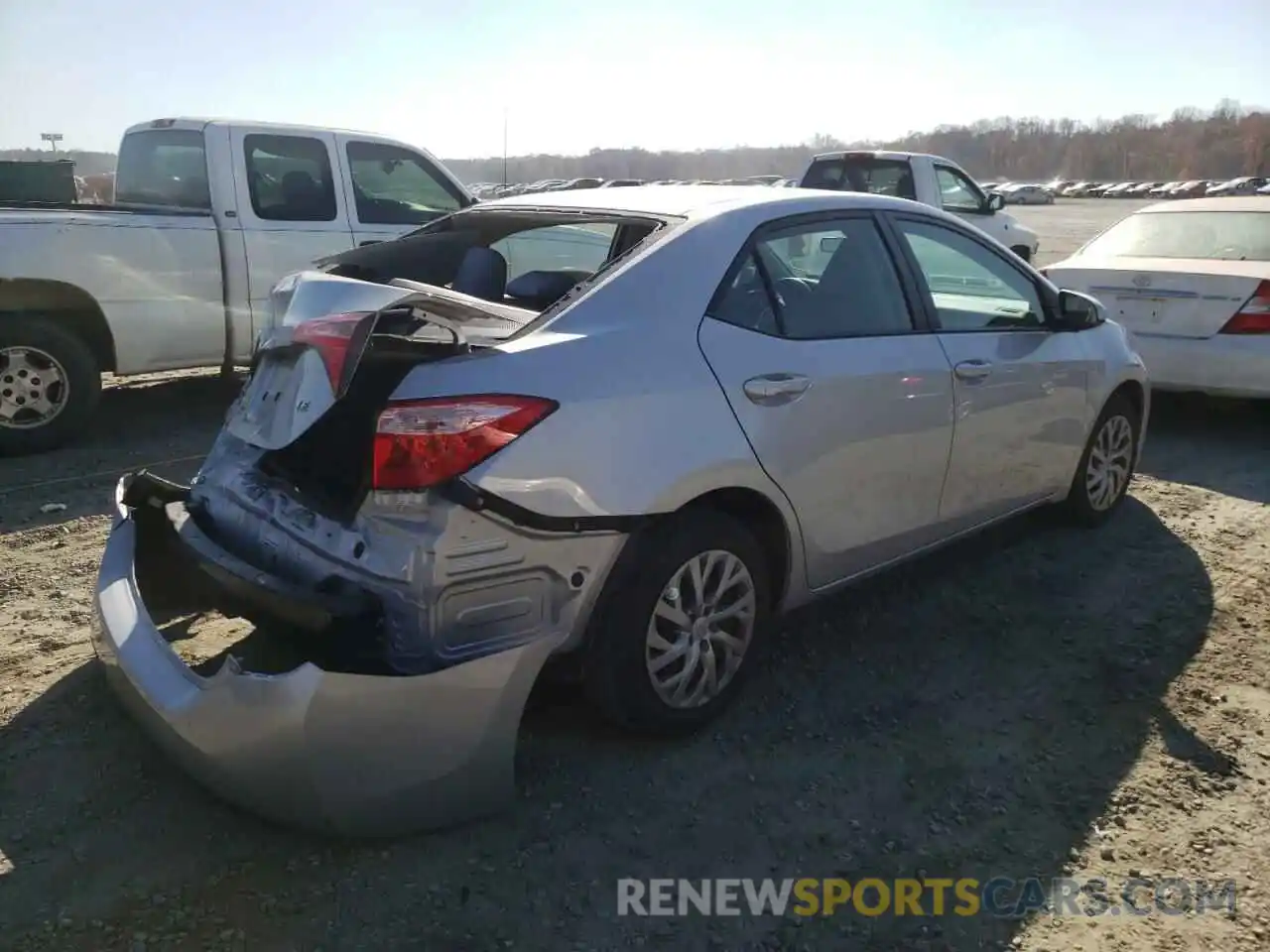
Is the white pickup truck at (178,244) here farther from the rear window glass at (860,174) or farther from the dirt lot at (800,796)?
the rear window glass at (860,174)

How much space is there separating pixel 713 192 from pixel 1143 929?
2.62m

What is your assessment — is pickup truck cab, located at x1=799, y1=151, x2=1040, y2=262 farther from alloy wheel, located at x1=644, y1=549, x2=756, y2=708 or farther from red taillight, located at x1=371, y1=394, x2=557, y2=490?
red taillight, located at x1=371, y1=394, x2=557, y2=490

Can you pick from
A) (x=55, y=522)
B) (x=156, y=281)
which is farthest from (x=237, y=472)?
(x=156, y=281)

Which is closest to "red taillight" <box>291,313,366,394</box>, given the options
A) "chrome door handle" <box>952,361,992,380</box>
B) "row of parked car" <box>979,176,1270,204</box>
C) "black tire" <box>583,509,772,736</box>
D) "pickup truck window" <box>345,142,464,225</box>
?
"black tire" <box>583,509,772,736</box>

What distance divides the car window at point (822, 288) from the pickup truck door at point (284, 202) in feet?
14.9

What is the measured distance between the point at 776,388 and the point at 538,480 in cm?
92

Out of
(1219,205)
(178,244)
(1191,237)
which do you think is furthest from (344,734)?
(1219,205)

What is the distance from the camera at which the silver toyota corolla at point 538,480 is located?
259 centimetres

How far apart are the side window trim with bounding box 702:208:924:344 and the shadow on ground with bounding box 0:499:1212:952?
1186mm

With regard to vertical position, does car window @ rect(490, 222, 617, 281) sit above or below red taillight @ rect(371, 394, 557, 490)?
above

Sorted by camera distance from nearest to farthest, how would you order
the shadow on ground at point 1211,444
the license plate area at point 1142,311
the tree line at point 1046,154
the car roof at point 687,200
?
the car roof at point 687,200 < the shadow on ground at point 1211,444 < the license plate area at point 1142,311 < the tree line at point 1046,154

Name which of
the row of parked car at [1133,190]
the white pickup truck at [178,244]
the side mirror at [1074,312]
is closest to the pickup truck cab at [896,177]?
the white pickup truck at [178,244]

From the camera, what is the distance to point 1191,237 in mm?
7492

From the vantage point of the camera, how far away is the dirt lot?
98.7 inches
